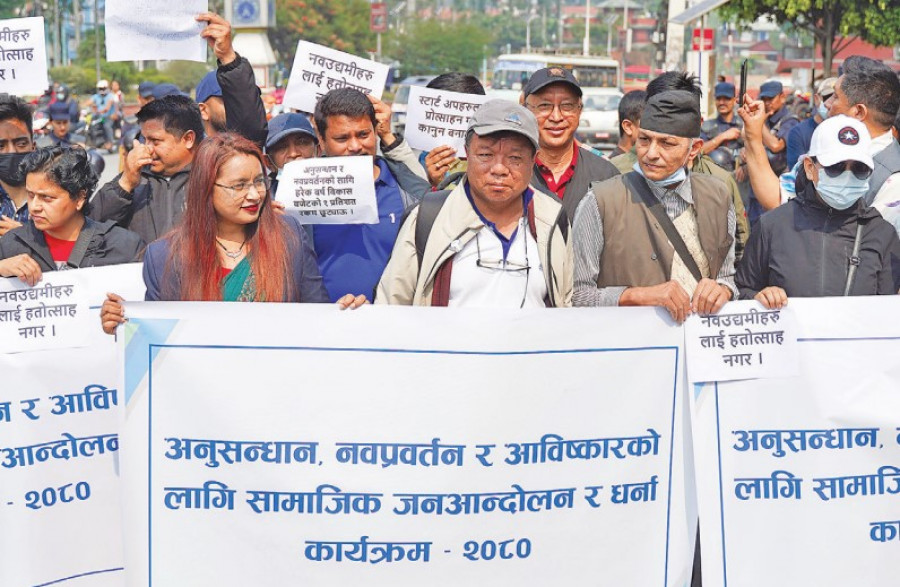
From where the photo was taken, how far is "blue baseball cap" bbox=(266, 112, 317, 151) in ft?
18.4

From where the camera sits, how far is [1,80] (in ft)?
18.3

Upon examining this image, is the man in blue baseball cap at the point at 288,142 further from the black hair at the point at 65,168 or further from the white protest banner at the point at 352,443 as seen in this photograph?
the white protest banner at the point at 352,443

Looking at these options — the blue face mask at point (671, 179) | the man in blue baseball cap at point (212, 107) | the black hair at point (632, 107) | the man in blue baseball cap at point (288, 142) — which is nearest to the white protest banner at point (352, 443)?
the blue face mask at point (671, 179)

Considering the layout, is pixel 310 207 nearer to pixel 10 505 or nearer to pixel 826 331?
pixel 10 505

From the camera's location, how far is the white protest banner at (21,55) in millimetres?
5539

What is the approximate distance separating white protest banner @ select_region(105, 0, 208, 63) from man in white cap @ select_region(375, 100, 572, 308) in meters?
1.54

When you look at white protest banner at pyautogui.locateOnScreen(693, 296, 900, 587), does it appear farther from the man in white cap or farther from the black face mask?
the black face mask

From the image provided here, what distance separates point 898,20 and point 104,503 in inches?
1105

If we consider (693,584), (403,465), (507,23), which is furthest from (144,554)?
(507,23)

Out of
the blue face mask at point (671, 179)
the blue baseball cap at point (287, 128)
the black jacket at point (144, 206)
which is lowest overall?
the black jacket at point (144, 206)

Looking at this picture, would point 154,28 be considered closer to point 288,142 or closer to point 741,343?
point 288,142

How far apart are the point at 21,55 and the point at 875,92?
373 cm

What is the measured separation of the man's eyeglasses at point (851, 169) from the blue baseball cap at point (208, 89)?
2.96 m

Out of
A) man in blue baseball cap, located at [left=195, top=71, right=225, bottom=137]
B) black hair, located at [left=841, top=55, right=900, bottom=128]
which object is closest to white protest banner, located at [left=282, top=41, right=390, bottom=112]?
man in blue baseball cap, located at [left=195, top=71, right=225, bottom=137]
